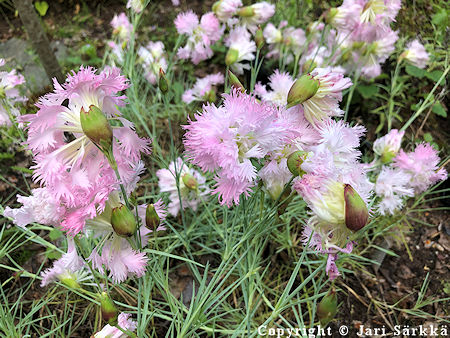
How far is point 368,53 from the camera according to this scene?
1.38 metres

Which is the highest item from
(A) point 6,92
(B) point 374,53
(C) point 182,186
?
(A) point 6,92

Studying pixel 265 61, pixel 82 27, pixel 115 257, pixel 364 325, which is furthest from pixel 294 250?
pixel 82 27

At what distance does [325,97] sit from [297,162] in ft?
0.48

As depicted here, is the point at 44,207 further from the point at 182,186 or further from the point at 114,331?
the point at 182,186

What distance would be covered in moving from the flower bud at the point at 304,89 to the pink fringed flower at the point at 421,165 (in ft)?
2.02

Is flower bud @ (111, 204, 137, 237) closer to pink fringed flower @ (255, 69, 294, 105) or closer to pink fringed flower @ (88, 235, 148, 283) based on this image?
pink fringed flower @ (88, 235, 148, 283)

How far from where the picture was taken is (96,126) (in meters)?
0.50

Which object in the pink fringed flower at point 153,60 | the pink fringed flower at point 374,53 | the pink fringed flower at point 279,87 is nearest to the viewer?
the pink fringed flower at point 279,87

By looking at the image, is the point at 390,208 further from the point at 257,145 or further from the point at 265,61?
the point at 265,61

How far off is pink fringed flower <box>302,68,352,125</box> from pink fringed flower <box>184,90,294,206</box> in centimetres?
10

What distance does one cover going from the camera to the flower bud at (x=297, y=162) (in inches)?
22.2

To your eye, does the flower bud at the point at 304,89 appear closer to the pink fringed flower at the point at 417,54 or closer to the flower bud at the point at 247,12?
the flower bud at the point at 247,12

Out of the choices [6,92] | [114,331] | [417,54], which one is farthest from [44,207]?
[417,54]

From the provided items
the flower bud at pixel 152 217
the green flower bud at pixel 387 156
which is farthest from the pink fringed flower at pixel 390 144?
the flower bud at pixel 152 217
